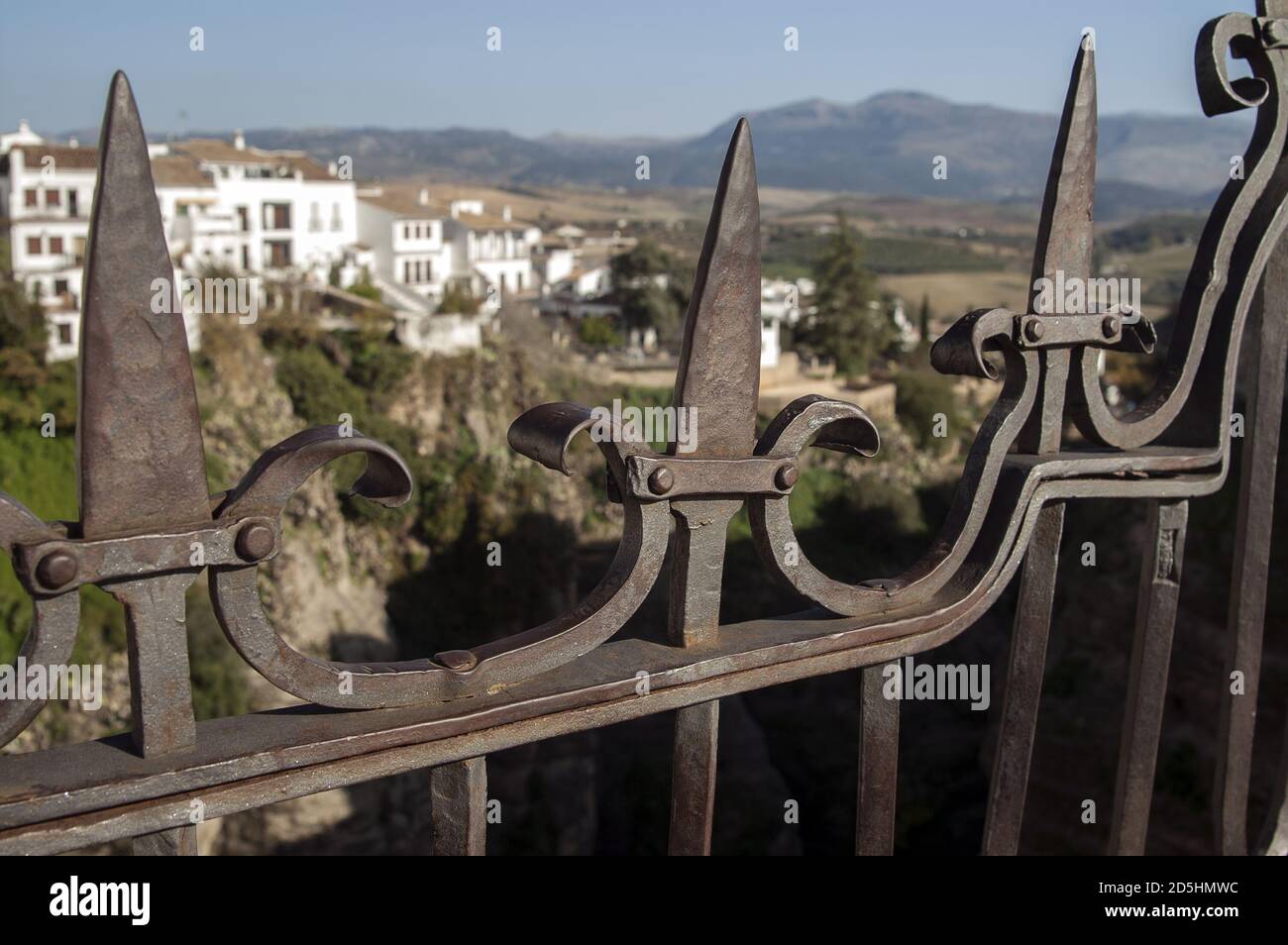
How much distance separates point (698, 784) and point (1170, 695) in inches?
888

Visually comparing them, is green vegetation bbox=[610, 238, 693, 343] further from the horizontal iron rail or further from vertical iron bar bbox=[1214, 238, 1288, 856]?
the horizontal iron rail

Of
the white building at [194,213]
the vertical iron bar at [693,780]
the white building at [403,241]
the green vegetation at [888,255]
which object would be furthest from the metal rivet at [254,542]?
the green vegetation at [888,255]

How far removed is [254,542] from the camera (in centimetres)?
139

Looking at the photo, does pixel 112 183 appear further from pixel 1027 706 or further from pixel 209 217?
pixel 209 217

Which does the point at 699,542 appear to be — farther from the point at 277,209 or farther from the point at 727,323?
the point at 277,209

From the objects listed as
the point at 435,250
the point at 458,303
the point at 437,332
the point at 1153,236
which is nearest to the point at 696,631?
the point at 437,332

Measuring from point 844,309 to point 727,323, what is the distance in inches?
1645

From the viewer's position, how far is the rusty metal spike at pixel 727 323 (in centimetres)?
162

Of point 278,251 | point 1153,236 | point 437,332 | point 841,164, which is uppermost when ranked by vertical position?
point 841,164

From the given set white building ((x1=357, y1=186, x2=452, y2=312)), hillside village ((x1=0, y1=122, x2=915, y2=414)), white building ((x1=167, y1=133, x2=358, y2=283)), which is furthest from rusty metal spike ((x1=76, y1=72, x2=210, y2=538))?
white building ((x1=357, y1=186, x2=452, y2=312))

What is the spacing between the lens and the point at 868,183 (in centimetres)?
15250

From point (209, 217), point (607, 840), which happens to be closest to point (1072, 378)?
point (607, 840)

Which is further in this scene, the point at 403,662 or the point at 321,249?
the point at 321,249

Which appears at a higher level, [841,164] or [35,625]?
[841,164]
